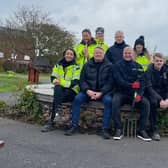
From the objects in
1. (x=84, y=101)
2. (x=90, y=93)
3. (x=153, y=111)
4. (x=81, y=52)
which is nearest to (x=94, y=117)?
(x=84, y=101)

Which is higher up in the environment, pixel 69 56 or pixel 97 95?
pixel 69 56

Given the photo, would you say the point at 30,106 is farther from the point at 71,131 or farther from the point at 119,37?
the point at 119,37

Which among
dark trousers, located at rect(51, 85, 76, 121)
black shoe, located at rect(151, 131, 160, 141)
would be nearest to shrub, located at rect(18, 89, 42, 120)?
dark trousers, located at rect(51, 85, 76, 121)

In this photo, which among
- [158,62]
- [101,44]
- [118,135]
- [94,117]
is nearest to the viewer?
[118,135]

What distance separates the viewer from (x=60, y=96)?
7223 mm

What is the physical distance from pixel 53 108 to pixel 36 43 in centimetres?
2968

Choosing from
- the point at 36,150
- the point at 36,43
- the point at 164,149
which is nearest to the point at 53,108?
the point at 36,150

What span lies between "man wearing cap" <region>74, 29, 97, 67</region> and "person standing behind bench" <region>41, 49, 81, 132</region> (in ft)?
2.39

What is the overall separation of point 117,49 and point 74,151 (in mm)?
3078

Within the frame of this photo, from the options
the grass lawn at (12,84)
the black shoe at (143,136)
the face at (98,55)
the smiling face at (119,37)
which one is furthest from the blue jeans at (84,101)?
the grass lawn at (12,84)

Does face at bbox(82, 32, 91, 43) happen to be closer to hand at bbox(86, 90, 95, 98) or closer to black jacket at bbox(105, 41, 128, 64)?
black jacket at bbox(105, 41, 128, 64)

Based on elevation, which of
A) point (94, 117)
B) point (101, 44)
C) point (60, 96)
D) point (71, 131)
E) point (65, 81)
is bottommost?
point (71, 131)

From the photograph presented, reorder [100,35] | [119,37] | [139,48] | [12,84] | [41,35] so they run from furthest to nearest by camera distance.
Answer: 1. [41,35]
2. [12,84]
3. [100,35]
4. [119,37]
5. [139,48]

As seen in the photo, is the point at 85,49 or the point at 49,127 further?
→ the point at 85,49
